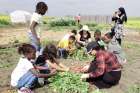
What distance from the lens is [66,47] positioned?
12828 millimetres

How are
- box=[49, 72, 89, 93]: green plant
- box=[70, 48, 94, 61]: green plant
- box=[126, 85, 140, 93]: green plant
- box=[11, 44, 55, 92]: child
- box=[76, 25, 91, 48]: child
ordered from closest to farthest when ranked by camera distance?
box=[11, 44, 55, 92]: child < box=[49, 72, 89, 93]: green plant < box=[126, 85, 140, 93]: green plant < box=[70, 48, 94, 61]: green plant < box=[76, 25, 91, 48]: child

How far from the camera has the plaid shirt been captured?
29.3 ft

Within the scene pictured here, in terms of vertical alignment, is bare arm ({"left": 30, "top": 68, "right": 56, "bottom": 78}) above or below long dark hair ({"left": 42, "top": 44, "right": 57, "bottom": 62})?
below

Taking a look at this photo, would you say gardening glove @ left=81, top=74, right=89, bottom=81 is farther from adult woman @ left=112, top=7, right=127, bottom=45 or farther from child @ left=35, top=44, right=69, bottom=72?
adult woman @ left=112, top=7, right=127, bottom=45

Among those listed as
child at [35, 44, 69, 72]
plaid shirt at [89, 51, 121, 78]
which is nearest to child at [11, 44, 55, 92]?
child at [35, 44, 69, 72]


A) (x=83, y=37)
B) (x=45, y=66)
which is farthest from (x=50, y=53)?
(x=83, y=37)

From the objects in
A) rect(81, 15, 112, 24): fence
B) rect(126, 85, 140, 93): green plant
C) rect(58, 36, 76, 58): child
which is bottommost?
rect(81, 15, 112, 24): fence

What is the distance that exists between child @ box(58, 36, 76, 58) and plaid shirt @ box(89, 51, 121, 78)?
11.5 ft

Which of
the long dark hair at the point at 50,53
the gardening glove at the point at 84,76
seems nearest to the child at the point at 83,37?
the long dark hair at the point at 50,53

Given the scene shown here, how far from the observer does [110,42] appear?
12.1 metres

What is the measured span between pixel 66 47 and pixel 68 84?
13.5ft

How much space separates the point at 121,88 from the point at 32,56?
2160mm

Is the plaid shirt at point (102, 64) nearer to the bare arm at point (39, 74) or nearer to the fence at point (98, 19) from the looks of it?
the bare arm at point (39, 74)

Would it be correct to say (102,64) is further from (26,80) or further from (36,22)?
(36,22)
